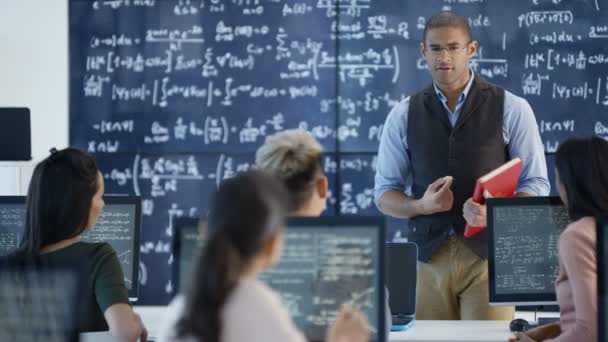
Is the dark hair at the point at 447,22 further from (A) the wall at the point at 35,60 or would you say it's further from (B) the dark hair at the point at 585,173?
(A) the wall at the point at 35,60

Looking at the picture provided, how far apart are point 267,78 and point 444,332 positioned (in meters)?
2.60

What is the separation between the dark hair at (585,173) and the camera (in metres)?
2.81

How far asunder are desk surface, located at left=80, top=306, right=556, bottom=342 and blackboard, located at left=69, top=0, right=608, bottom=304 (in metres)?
2.06

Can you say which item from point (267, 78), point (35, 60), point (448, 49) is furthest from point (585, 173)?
point (35, 60)

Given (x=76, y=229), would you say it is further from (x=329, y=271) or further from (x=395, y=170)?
(x=395, y=170)

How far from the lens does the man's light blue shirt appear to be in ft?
12.7

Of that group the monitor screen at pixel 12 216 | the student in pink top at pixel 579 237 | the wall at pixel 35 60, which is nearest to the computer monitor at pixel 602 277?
the student in pink top at pixel 579 237

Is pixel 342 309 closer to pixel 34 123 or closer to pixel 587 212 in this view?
pixel 587 212

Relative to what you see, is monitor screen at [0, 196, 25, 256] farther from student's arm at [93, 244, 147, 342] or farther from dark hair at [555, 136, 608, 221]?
dark hair at [555, 136, 608, 221]

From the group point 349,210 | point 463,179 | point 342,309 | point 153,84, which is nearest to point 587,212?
point 342,309

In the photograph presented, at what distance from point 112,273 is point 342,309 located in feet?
2.55

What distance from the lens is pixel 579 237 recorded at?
2648 millimetres

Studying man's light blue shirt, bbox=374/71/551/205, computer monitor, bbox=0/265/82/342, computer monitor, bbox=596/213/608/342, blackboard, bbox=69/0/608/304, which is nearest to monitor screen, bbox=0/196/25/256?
computer monitor, bbox=0/265/82/342

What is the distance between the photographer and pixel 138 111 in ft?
18.6
